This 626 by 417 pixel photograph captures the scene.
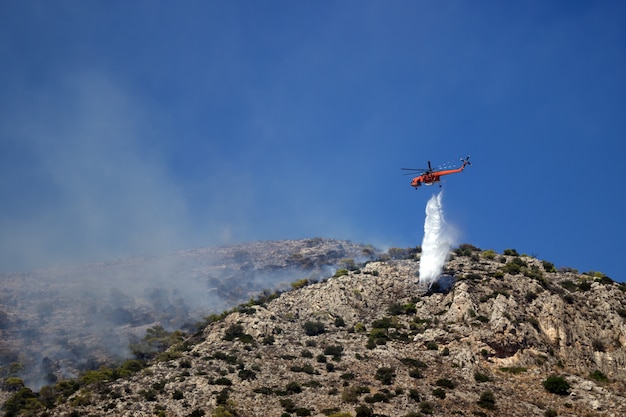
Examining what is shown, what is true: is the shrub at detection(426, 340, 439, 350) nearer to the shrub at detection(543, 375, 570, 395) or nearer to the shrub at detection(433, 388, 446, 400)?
the shrub at detection(433, 388, 446, 400)

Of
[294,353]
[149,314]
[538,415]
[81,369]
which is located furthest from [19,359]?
[538,415]

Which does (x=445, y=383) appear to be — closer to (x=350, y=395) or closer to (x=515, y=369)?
(x=515, y=369)

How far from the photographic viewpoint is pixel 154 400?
56.6 metres

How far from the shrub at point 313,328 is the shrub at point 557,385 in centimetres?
3141

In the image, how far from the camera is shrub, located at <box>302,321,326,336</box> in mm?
75713

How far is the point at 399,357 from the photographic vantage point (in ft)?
214

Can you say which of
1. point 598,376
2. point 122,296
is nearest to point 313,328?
point 598,376

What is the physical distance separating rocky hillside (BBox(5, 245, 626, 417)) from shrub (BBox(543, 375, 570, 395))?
0.12 m

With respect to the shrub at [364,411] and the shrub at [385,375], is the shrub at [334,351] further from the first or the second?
the shrub at [364,411]

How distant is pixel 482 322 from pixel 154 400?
43080mm

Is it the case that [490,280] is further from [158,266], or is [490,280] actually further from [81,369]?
[158,266]

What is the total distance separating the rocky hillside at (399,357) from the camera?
54094mm

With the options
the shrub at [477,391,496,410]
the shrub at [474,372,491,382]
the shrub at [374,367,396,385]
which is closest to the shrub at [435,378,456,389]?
the shrub at [474,372,491,382]

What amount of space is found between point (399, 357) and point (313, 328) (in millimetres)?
15415
